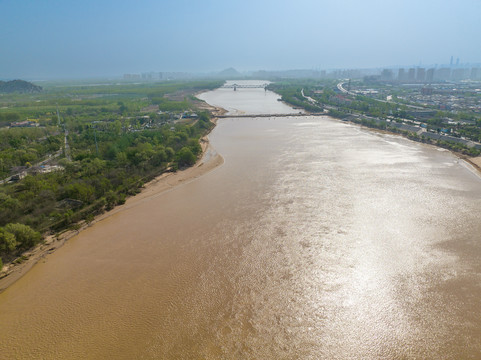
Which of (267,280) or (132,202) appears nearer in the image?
(267,280)

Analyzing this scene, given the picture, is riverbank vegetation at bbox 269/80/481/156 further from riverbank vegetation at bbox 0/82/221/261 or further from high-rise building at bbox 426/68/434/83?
high-rise building at bbox 426/68/434/83

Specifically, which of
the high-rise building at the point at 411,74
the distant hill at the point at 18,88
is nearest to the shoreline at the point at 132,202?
the distant hill at the point at 18,88

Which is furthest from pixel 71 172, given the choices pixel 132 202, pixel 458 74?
pixel 458 74

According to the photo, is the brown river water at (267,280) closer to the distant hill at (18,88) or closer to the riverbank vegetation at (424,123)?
the riverbank vegetation at (424,123)

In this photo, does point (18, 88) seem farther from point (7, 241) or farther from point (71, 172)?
point (7, 241)

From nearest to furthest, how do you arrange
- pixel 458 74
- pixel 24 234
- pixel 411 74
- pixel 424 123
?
pixel 24 234 → pixel 424 123 → pixel 411 74 → pixel 458 74

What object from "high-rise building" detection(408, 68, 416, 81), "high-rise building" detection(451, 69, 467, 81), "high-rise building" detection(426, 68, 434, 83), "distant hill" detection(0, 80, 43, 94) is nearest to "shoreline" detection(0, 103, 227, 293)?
"distant hill" detection(0, 80, 43, 94)

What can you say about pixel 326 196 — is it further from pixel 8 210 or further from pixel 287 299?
pixel 8 210
